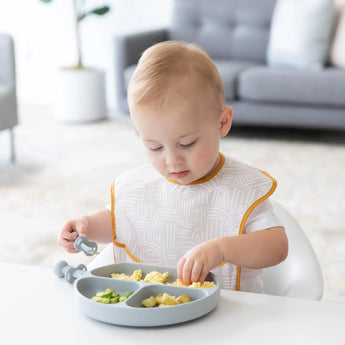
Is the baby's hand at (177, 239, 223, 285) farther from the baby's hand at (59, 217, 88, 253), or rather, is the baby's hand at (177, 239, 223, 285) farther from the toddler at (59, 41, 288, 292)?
the baby's hand at (59, 217, 88, 253)

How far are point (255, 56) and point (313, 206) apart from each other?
1835mm

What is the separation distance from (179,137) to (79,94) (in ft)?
11.9

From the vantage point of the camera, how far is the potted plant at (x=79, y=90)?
442 centimetres

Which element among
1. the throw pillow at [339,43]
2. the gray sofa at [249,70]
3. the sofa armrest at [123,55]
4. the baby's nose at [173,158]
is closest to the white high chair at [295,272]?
the baby's nose at [173,158]

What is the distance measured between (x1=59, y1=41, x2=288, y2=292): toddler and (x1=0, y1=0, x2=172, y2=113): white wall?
393 cm

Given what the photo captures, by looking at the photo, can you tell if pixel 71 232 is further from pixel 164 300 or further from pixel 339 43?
pixel 339 43

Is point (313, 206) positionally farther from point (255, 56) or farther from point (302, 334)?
point (302, 334)

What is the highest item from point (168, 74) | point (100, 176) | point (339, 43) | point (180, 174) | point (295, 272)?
point (168, 74)

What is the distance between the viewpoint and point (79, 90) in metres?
4.45

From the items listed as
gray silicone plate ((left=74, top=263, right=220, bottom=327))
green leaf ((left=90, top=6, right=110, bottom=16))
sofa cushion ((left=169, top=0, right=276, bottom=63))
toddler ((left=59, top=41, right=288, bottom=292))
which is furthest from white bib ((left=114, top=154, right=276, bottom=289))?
green leaf ((left=90, top=6, right=110, bottom=16))

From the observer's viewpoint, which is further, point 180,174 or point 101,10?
point 101,10

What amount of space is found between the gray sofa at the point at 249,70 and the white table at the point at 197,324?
305 centimetres

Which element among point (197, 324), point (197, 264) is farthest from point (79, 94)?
point (197, 324)

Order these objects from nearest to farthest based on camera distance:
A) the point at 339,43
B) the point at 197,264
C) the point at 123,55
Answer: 1. the point at 197,264
2. the point at 339,43
3. the point at 123,55
